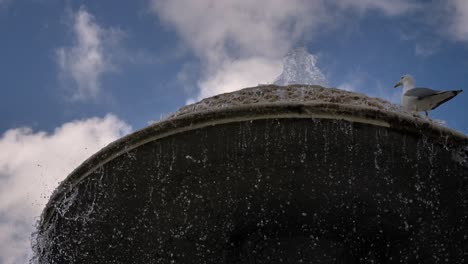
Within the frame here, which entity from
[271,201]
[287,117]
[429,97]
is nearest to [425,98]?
[429,97]

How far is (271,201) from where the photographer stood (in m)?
5.05

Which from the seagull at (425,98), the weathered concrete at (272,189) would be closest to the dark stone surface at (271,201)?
the weathered concrete at (272,189)

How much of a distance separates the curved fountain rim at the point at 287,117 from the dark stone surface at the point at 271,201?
51mm

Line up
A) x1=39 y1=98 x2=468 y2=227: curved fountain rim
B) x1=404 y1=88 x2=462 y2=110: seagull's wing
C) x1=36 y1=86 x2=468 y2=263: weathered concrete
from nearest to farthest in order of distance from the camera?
1. x1=39 y1=98 x2=468 y2=227: curved fountain rim
2. x1=36 y1=86 x2=468 y2=263: weathered concrete
3. x1=404 y1=88 x2=462 y2=110: seagull's wing

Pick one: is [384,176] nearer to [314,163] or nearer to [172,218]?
[314,163]

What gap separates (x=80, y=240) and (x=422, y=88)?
12.0 ft

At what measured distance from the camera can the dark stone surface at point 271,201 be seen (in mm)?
4660

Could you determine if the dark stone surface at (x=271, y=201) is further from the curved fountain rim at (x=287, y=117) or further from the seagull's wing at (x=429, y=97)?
the seagull's wing at (x=429, y=97)

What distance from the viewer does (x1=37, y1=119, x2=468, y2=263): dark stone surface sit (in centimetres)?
466

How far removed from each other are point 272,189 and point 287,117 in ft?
2.25

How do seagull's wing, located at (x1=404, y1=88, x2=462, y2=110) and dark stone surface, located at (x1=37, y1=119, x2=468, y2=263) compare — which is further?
seagull's wing, located at (x1=404, y1=88, x2=462, y2=110)

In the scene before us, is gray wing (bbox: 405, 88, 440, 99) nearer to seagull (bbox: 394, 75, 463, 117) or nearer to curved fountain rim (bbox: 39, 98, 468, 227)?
seagull (bbox: 394, 75, 463, 117)

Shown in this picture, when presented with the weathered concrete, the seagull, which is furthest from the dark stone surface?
the seagull

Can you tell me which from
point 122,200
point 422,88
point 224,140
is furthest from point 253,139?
point 422,88
